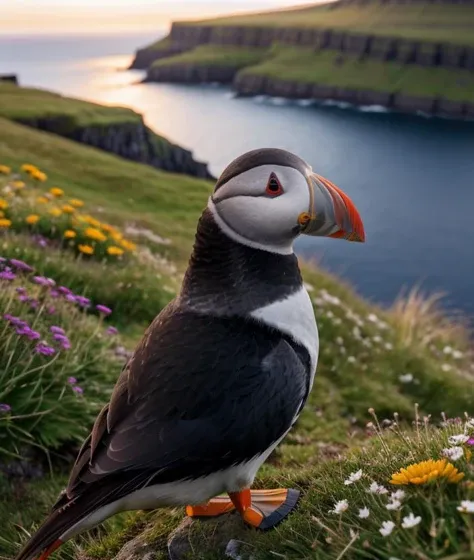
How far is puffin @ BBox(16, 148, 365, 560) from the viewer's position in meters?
3.08

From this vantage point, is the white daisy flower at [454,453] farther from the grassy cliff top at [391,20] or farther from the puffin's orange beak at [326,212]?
the grassy cliff top at [391,20]

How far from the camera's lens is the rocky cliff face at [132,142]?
37281 mm

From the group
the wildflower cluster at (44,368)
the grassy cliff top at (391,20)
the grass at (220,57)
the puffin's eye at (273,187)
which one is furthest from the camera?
the grass at (220,57)

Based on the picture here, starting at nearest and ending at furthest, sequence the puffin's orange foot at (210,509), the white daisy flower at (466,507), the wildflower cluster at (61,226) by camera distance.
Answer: the white daisy flower at (466,507), the puffin's orange foot at (210,509), the wildflower cluster at (61,226)

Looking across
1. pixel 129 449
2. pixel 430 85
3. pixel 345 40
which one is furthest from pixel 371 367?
pixel 345 40

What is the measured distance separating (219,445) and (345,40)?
13260cm

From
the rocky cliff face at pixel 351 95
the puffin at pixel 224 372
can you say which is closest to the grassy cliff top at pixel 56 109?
the puffin at pixel 224 372

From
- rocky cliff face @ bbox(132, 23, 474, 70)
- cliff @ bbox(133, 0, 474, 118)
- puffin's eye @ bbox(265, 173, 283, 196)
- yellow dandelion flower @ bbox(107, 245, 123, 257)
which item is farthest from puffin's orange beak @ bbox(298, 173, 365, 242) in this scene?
rocky cliff face @ bbox(132, 23, 474, 70)

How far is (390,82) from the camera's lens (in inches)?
4006

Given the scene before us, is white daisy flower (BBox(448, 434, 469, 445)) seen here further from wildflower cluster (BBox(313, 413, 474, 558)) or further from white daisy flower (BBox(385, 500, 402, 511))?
white daisy flower (BBox(385, 500, 402, 511))

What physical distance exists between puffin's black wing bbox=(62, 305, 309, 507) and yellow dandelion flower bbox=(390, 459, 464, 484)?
33.0 inches

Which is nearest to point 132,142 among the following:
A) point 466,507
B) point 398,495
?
point 398,495

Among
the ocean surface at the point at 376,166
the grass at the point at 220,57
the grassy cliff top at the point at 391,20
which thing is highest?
the grassy cliff top at the point at 391,20

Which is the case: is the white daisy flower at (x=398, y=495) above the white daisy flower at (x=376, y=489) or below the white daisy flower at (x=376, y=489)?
above
